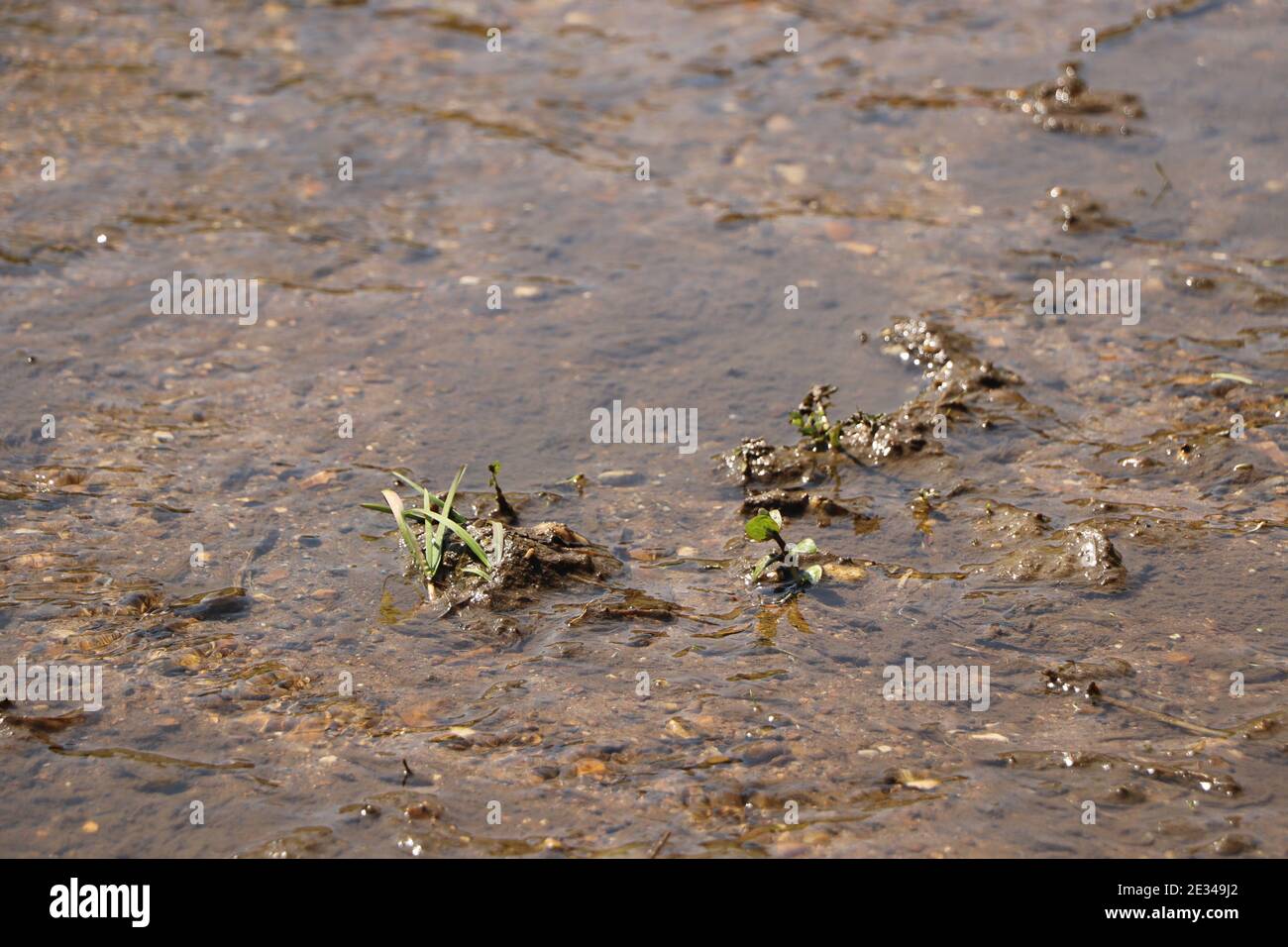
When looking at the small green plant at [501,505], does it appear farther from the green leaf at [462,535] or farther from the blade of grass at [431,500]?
the green leaf at [462,535]

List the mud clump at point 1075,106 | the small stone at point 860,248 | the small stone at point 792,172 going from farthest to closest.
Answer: the mud clump at point 1075,106
the small stone at point 792,172
the small stone at point 860,248

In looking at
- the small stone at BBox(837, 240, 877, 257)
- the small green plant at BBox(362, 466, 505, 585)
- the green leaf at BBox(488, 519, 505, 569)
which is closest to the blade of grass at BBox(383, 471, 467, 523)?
the small green plant at BBox(362, 466, 505, 585)

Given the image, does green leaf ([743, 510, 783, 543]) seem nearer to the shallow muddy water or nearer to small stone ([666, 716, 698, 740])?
the shallow muddy water

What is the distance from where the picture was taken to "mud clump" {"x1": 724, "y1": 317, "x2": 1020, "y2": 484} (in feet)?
14.3

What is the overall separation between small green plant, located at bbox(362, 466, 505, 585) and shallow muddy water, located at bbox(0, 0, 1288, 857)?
14 cm

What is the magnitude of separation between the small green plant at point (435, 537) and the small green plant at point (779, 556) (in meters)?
0.76

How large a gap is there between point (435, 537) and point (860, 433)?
162cm

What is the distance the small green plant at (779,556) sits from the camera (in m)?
3.77

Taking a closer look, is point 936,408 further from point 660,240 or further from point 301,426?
point 301,426

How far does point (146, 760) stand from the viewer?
3133 millimetres

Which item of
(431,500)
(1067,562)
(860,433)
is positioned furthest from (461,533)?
(1067,562)

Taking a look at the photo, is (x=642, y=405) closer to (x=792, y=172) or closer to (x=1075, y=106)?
(x=792, y=172)

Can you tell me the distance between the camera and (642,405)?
187 inches

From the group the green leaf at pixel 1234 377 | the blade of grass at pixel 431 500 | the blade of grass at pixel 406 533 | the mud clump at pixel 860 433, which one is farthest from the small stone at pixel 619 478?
the green leaf at pixel 1234 377
